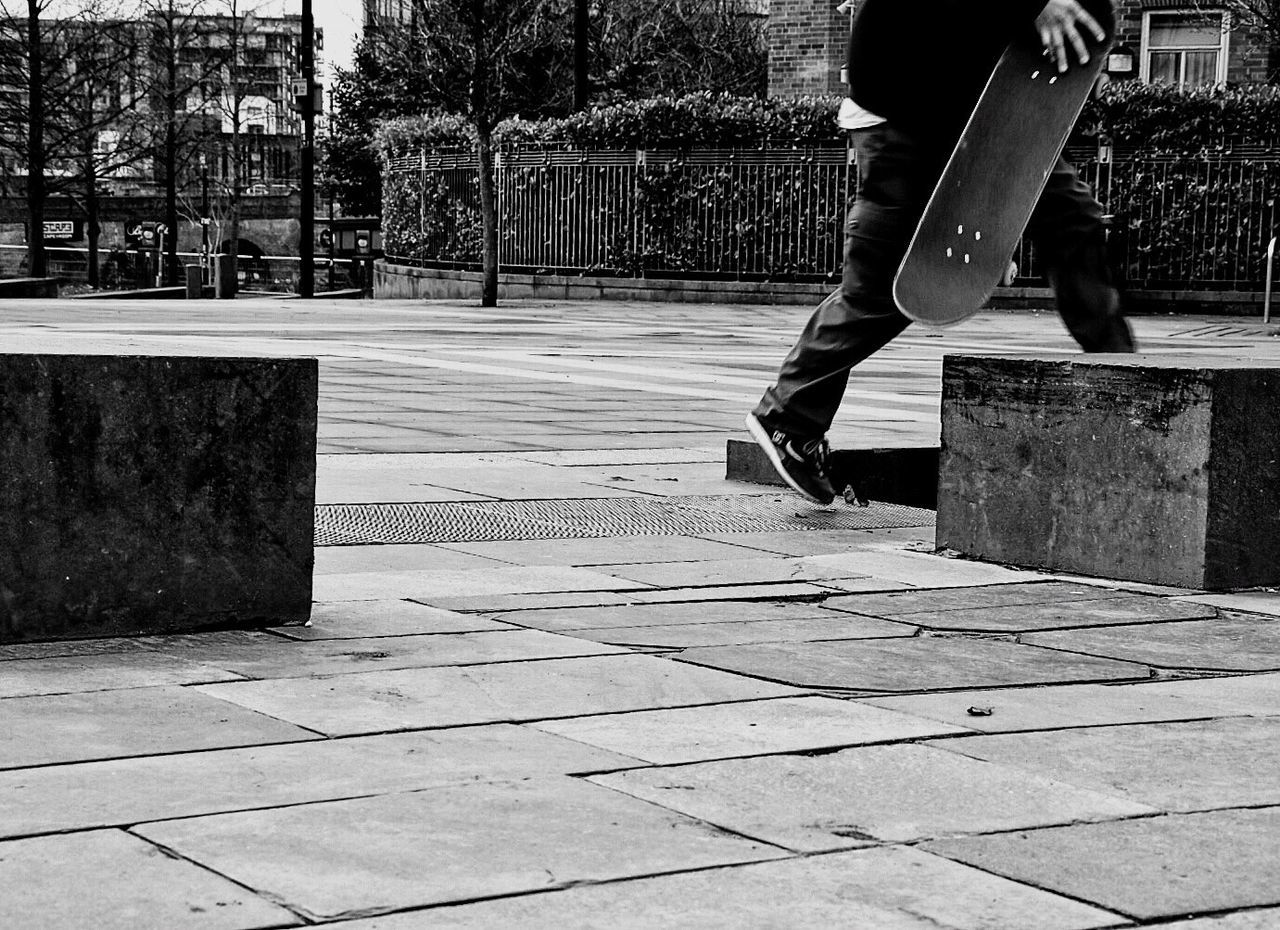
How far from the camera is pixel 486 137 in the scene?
23.2 m

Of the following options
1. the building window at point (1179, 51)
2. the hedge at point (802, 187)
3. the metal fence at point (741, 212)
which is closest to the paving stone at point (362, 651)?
the hedge at point (802, 187)

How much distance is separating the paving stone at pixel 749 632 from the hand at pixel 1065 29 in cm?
193

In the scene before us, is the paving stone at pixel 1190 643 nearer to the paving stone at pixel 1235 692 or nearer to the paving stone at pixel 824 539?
the paving stone at pixel 1235 692

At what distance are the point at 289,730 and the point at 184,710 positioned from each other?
238 millimetres

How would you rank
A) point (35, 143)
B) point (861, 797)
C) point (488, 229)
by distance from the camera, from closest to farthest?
point (861, 797), point (488, 229), point (35, 143)

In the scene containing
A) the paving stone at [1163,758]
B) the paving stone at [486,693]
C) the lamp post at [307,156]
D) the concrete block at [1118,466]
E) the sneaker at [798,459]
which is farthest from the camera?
the lamp post at [307,156]

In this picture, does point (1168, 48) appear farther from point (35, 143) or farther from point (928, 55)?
point (928, 55)

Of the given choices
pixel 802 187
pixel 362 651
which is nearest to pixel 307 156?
pixel 802 187

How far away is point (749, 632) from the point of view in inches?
161

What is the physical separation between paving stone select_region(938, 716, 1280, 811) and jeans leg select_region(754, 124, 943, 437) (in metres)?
2.61

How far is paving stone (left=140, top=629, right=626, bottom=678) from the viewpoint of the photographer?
3.64 meters

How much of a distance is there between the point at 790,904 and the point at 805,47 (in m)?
29.3

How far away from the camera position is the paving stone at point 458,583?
4.48 meters

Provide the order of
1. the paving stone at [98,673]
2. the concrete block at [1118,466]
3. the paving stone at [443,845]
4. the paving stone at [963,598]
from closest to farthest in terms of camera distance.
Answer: the paving stone at [443,845] < the paving stone at [98,673] < the paving stone at [963,598] < the concrete block at [1118,466]
